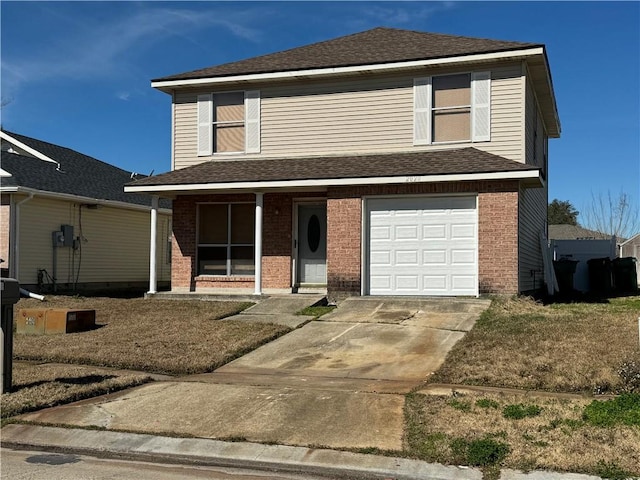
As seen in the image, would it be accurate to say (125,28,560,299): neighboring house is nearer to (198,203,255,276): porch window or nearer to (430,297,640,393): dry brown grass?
(198,203,255,276): porch window

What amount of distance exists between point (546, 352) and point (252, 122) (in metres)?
10.8

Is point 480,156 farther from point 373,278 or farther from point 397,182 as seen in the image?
point 373,278

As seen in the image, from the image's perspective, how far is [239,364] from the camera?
9.95 meters

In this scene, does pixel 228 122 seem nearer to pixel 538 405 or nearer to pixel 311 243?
pixel 311 243

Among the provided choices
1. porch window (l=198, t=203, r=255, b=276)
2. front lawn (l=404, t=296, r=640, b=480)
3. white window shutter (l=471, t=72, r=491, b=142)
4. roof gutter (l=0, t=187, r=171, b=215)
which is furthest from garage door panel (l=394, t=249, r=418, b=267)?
roof gutter (l=0, t=187, r=171, b=215)

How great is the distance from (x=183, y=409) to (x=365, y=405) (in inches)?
78.7

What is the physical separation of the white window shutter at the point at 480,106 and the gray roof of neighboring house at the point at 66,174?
9.37 meters

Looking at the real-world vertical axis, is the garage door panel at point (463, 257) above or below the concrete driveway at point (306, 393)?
above

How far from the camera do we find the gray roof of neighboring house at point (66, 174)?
1969 cm

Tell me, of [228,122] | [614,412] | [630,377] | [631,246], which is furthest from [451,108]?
[631,246]

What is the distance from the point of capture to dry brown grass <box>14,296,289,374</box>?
32.7 feet

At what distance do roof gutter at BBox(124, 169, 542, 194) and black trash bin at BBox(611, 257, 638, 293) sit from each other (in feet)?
31.1

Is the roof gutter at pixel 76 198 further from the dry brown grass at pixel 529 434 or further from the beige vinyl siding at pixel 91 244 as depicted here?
the dry brown grass at pixel 529 434

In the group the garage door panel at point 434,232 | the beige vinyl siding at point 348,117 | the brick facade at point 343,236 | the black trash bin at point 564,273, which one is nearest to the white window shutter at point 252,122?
the beige vinyl siding at point 348,117
